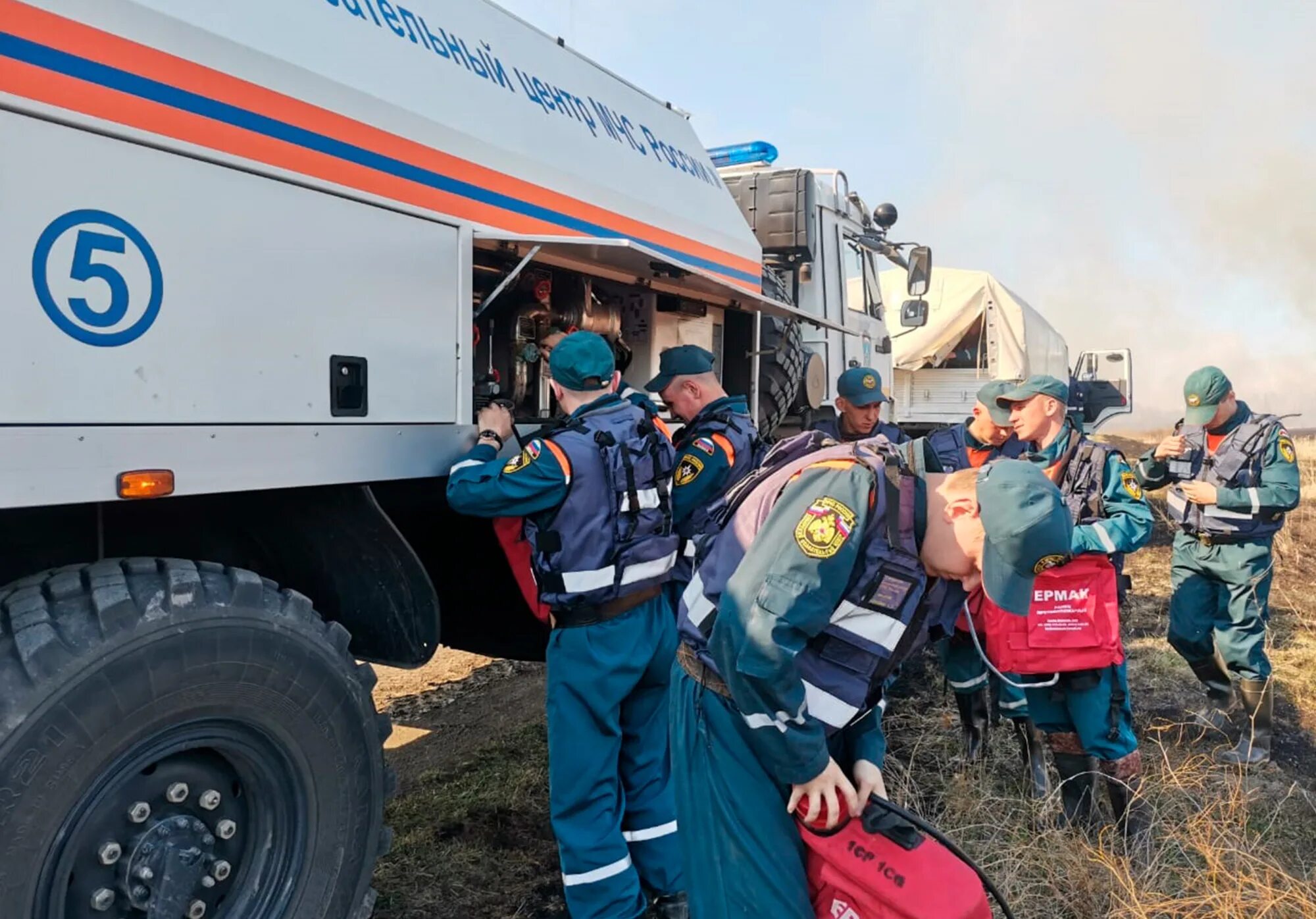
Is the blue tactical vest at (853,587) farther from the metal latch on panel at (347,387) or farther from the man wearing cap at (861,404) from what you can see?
the man wearing cap at (861,404)

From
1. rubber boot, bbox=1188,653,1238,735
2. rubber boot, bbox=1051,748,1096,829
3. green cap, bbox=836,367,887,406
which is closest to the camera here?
rubber boot, bbox=1051,748,1096,829

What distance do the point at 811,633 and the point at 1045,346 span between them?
10636 millimetres

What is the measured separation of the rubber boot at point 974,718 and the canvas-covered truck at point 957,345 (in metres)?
5.27

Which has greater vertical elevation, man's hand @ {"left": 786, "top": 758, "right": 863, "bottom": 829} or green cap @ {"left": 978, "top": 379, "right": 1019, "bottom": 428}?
green cap @ {"left": 978, "top": 379, "right": 1019, "bottom": 428}

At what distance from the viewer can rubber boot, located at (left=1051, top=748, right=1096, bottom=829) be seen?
3205 mm

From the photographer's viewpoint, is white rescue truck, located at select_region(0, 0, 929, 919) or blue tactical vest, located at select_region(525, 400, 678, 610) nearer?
white rescue truck, located at select_region(0, 0, 929, 919)

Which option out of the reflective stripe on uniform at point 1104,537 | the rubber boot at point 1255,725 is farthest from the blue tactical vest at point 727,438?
the rubber boot at point 1255,725

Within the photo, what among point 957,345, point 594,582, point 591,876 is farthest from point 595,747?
point 957,345

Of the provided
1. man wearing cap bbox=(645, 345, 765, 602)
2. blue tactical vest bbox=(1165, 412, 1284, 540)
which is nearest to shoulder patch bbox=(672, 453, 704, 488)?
man wearing cap bbox=(645, 345, 765, 602)

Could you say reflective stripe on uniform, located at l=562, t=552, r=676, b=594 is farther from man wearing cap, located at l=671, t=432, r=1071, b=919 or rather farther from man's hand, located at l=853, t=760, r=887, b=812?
man's hand, located at l=853, t=760, r=887, b=812

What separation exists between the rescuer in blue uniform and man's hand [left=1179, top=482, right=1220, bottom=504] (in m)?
2.84

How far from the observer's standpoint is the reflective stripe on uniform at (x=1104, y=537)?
3092 mm

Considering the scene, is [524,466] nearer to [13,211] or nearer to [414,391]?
[414,391]

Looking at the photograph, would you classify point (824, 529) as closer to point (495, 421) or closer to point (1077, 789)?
point (495, 421)
